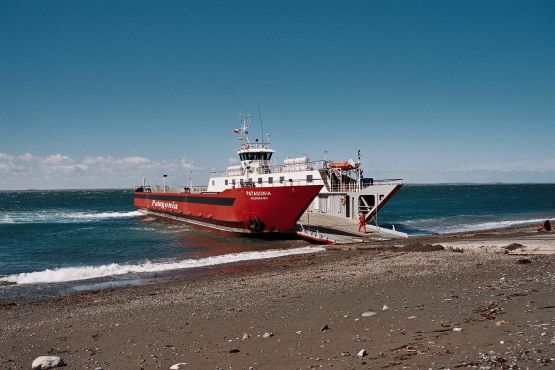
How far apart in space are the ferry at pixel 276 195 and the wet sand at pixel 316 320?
12.3 metres

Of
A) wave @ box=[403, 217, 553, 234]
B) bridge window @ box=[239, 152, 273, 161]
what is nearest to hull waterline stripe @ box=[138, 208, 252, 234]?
bridge window @ box=[239, 152, 273, 161]

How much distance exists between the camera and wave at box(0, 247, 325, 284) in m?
18.5

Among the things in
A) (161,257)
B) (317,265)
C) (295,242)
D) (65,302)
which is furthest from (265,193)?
(65,302)

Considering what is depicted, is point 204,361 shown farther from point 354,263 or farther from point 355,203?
point 355,203

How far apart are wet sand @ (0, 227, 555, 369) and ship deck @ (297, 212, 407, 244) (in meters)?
10.0

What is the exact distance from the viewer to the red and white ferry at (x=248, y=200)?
2823 cm

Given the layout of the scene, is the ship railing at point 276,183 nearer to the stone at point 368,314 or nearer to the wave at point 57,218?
the stone at point 368,314

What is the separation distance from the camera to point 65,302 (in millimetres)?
13617

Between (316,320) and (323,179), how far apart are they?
26.4 meters


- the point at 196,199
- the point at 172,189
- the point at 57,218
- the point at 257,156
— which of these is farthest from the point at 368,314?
the point at 57,218

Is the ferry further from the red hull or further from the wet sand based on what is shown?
the wet sand

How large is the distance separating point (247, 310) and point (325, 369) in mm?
4612

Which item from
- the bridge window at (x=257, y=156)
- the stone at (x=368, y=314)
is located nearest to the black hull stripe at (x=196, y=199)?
the bridge window at (x=257, y=156)

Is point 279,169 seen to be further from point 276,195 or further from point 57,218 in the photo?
point 57,218
